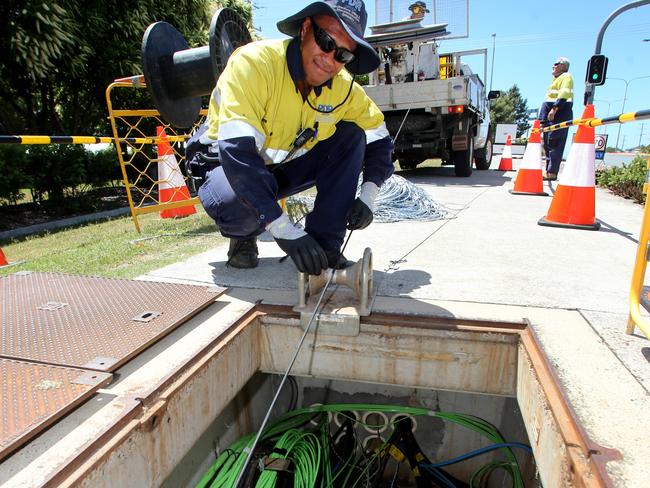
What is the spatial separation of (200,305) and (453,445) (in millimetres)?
1637

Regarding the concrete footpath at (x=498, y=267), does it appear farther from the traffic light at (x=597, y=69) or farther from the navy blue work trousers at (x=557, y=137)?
the navy blue work trousers at (x=557, y=137)

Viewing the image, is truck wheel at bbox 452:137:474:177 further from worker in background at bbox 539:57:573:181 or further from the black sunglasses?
the black sunglasses

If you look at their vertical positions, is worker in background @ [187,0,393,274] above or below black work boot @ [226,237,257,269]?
above

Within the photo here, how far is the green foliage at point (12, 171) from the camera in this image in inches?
229

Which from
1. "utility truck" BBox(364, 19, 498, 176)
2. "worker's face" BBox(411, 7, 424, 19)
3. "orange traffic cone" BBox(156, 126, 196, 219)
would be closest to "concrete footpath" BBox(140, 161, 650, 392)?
"orange traffic cone" BBox(156, 126, 196, 219)

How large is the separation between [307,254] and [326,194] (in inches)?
20.8

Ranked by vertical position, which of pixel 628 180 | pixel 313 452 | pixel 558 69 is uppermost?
pixel 558 69

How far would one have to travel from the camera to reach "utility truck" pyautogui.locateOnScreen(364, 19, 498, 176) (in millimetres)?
6309

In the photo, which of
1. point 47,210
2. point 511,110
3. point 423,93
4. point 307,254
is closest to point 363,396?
point 307,254

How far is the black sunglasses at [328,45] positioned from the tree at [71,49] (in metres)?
5.96

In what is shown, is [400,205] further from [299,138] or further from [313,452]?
[313,452]

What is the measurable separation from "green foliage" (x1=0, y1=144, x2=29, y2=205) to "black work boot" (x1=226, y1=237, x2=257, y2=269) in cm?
534

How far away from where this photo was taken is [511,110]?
53594 mm

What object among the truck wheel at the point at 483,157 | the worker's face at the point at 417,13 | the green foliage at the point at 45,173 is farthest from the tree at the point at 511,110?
the green foliage at the point at 45,173
